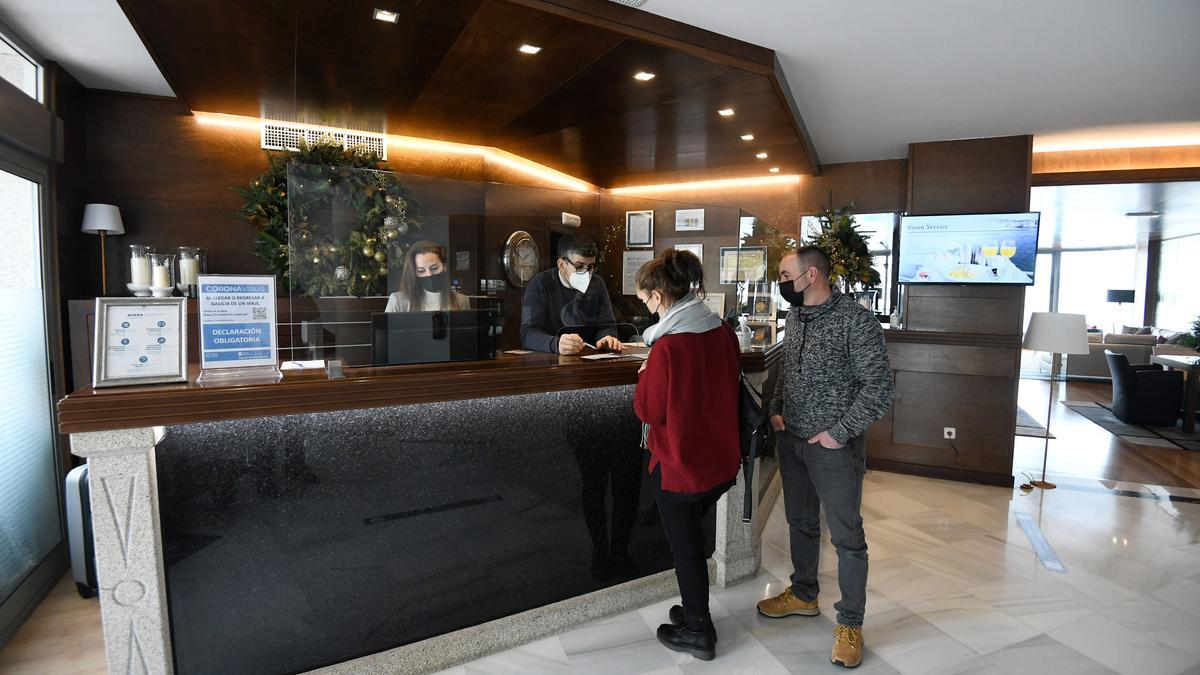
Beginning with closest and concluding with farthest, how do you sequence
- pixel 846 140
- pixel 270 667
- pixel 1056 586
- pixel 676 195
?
1. pixel 270 667
2. pixel 1056 586
3. pixel 846 140
4. pixel 676 195

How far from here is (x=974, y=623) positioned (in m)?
2.80

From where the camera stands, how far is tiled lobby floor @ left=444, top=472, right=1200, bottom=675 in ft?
8.16

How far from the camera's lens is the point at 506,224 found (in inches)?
108

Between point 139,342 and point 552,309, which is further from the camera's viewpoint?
point 552,309

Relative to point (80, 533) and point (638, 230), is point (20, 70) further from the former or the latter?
point (638, 230)

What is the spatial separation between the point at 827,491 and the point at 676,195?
470cm

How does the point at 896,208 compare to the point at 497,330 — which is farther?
the point at 896,208

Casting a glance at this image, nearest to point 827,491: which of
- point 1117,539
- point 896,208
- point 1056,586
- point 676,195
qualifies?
point 1056,586

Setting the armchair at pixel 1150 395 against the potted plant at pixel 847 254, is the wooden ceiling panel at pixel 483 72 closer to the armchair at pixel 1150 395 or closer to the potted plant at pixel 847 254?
the potted plant at pixel 847 254

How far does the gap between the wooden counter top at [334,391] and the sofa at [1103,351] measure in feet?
33.7

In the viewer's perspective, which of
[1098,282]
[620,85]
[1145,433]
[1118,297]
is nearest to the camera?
[620,85]

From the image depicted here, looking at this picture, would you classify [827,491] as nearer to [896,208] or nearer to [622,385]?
[622,385]

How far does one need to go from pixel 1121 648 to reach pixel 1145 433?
5664 mm

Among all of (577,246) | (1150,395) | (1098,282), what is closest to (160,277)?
(577,246)
